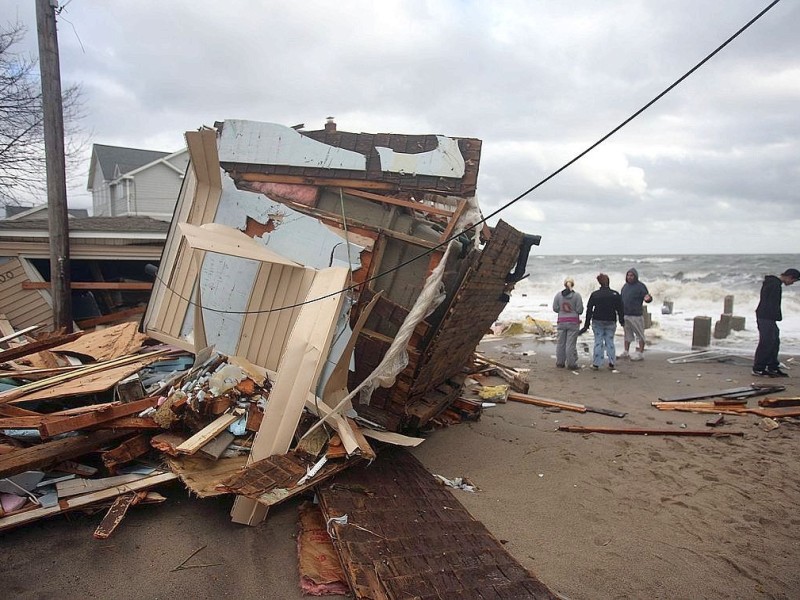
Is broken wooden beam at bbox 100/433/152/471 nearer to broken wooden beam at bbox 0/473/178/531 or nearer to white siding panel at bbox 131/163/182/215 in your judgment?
broken wooden beam at bbox 0/473/178/531

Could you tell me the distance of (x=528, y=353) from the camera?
13.3m

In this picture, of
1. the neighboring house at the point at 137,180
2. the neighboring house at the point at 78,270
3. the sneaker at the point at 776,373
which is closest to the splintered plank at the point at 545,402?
the sneaker at the point at 776,373

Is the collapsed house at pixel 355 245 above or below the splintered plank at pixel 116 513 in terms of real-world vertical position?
above

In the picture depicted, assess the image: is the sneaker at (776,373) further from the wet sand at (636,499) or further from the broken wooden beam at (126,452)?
the broken wooden beam at (126,452)

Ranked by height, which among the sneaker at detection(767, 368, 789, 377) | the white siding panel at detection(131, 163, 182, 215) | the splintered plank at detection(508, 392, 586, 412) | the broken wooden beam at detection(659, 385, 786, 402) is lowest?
the splintered plank at detection(508, 392, 586, 412)

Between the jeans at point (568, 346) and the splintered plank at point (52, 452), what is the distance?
8.73 meters

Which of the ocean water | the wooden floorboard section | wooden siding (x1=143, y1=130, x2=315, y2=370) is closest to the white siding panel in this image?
the ocean water

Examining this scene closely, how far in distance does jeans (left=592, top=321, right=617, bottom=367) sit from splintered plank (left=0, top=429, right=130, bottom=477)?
910 cm

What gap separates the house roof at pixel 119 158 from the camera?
29.8 metres

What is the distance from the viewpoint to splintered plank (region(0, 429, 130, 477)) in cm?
398

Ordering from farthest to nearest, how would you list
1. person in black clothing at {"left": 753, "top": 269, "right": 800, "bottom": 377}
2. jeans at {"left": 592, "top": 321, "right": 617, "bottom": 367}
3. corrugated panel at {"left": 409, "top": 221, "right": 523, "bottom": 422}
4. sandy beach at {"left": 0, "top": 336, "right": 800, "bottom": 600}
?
jeans at {"left": 592, "top": 321, "right": 617, "bottom": 367}
person in black clothing at {"left": 753, "top": 269, "right": 800, "bottom": 377}
corrugated panel at {"left": 409, "top": 221, "right": 523, "bottom": 422}
sandy beach at {"left": 0, "top": 336, "right": 800, "bottom": 600}

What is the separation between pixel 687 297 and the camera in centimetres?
2641

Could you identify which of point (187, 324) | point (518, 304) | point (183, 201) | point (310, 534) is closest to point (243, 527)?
point (310, 534)

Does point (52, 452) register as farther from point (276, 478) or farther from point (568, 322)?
point (568, 322)
